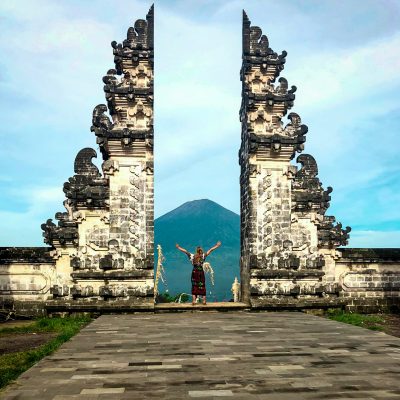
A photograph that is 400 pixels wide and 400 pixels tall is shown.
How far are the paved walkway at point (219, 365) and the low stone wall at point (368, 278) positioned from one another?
5658 mm

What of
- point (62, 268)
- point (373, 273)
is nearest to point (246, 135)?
point (373, 273)

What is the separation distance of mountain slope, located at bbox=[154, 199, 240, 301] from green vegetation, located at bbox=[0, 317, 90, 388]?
63346 mm

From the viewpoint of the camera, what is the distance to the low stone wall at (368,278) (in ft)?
50.3

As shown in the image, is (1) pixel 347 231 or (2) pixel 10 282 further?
(1) pixel 347 231

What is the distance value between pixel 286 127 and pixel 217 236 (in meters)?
69.5

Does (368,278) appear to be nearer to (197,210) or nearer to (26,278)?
(26,278)

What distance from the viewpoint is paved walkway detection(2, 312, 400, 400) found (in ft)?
16.6

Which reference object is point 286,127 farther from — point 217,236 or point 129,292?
point 217,236

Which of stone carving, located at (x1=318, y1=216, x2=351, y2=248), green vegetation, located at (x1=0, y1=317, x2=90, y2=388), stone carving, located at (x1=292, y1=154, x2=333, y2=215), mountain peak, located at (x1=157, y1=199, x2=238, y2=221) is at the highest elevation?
mountain peak, located at (x1=157, y1=199, x2=238, y2=221)

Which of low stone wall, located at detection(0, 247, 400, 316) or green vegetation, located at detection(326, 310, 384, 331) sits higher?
low stone wall, located at detection(0, 247, 400, 316)

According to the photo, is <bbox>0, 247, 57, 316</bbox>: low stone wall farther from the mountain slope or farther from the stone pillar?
the mountain slope

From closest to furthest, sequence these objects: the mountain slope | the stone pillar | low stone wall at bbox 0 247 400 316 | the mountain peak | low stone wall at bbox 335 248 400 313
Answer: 1. low stone wall at bbox 0 247 400 316
2. the stone pillar
3. low stone wall at bbox 335 248 400 313
4. the mountain slope
5. the mountain peak

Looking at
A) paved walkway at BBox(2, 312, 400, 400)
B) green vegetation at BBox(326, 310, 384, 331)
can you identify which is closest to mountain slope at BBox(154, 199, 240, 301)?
green vegetation at BBox(326, 310, 384, 331)

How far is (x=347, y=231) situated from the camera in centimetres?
1538
